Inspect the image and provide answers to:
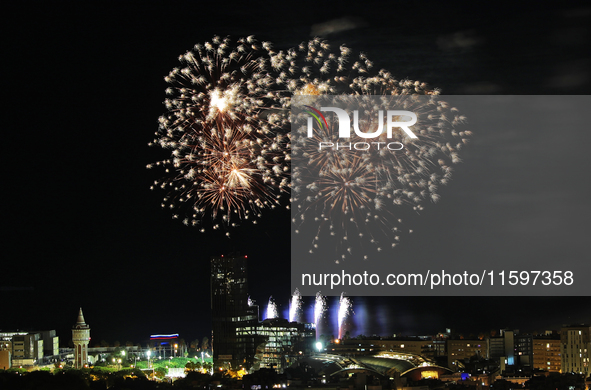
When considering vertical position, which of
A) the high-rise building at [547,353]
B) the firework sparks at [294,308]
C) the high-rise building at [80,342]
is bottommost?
the high-rise building at [547,353]

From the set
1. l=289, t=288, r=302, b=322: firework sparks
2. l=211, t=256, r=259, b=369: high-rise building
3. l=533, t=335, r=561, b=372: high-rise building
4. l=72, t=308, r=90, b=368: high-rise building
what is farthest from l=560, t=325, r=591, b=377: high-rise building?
l=72, t=308, r=90, b=368: high-rise building

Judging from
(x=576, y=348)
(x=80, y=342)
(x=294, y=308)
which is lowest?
(x=576, y=348)

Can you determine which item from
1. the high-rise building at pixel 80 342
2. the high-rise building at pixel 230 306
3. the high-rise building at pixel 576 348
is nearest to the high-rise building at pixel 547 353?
the high-rise building at pixel 576 348

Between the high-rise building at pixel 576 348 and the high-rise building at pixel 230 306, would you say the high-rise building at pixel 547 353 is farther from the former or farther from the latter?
the high-rise building at pixel 230 306

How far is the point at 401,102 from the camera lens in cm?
3147

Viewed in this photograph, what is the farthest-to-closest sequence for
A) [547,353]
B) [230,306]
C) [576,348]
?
[547,353]
[230,306]
[576,348]

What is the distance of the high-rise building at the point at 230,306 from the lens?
61.4 metres

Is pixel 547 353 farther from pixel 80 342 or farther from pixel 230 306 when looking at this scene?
pixel 80 342

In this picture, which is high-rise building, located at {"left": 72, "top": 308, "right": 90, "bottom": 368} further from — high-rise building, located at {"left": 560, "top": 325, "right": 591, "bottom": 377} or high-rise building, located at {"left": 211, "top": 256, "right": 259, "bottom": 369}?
high-rise building, located at {"left": 560, "top": 325, "right": 591, "bottom": 377}

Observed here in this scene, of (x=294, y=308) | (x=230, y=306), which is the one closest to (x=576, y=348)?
(x=294, y=308)

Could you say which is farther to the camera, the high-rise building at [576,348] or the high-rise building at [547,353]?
the high-rise building at [547,353]

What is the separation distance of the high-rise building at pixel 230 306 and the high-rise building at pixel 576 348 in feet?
80.2

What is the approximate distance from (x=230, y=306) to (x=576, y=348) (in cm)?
2732

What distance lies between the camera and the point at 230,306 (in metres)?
62.8
